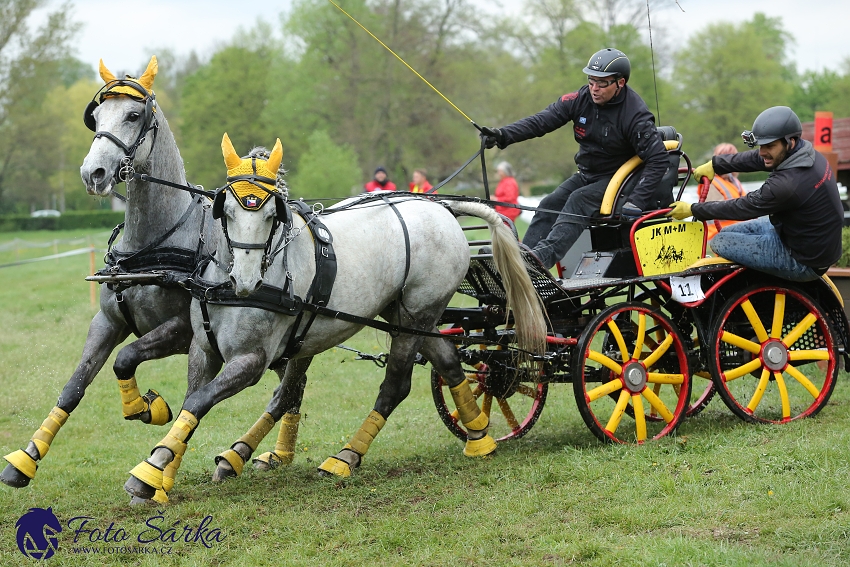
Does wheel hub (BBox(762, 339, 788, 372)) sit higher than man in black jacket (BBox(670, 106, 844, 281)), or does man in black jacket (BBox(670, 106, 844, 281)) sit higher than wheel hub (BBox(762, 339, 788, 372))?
man in black jacket (BBox(670, 106, 844, 281))

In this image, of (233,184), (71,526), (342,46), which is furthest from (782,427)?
(342,46)

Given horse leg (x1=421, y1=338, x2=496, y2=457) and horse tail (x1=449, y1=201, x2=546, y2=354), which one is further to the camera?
horse leg (x1=421, y1=338, x2=496, y2=457)

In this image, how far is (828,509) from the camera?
421 centimetres

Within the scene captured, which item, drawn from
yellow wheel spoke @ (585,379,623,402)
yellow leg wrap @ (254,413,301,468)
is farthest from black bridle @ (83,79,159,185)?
yellow wheel spoke @ (585,379,623,402)

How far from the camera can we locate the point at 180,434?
441cm

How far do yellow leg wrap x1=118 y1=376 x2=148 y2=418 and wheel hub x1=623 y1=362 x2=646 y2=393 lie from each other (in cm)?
300

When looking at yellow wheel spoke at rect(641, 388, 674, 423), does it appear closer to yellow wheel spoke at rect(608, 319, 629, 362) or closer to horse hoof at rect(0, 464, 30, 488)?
yellow wheel spoke at rect(608, 319, 629, 362)

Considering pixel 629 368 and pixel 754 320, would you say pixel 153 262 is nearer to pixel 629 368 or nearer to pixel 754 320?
pixel 629 368

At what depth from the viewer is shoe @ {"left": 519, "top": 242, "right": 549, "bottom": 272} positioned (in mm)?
5679

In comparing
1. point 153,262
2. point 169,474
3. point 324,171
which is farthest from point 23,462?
point 324,171

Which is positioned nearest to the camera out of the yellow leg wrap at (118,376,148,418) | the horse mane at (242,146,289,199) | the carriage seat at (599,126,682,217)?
the horse mane at (242,146,289,199)

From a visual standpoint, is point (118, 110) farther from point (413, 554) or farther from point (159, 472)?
point (413, 554)

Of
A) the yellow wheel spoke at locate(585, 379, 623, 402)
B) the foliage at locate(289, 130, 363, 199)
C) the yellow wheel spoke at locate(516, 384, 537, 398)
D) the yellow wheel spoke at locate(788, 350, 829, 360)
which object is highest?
the foliage at locate(289, 130, 363, 199)

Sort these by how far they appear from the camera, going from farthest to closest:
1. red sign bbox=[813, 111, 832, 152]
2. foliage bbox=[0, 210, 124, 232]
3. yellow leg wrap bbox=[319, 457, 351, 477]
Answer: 1. foliage bbox=[0, 210, 124, 232]
2. red sign bbox=[813, 111, 832, 152]
3. yellow leg wrap bbox=[319, 457, 351, 477]
